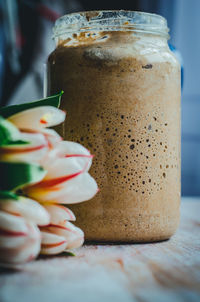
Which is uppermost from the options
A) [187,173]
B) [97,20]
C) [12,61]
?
[97,20]

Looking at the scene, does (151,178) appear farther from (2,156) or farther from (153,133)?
(2,156)

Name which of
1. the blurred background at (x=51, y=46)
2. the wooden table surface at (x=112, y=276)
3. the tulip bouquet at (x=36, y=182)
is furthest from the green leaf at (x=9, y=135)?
the blurred background at (x=51, y=46)

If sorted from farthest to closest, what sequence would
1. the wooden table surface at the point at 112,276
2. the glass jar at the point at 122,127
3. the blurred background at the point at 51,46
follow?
the blurred background at the point at 51,46 → the glass jar at the point at 122,127 → the wooden table surface at the point at 112,276

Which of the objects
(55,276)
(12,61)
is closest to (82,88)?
(55,276)

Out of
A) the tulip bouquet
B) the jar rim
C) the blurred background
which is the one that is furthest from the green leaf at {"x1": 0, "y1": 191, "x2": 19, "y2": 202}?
the blurred background

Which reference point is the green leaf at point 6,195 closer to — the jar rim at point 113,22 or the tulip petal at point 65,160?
the tulip petal at point 65,160

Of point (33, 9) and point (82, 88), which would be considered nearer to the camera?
point (82, 88)
